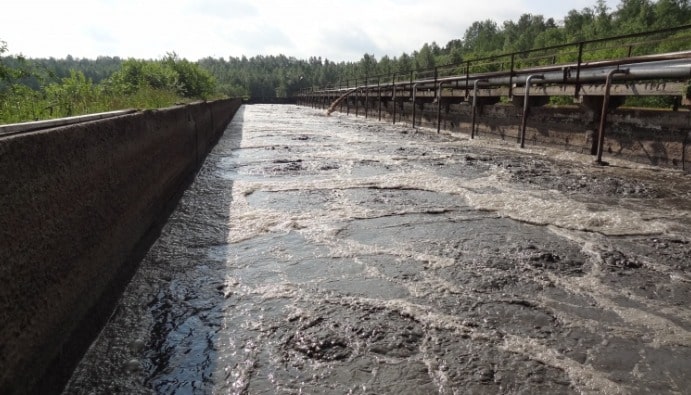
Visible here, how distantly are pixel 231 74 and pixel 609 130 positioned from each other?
16258cm

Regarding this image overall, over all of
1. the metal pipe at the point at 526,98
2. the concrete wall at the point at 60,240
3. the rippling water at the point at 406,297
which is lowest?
the rippling water at the point at 406,297

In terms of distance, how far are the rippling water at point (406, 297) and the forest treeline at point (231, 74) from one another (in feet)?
10.0

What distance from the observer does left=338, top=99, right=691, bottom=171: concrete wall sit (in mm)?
10680

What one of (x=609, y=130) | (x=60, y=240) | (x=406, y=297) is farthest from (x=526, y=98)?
(x=60, y=240)

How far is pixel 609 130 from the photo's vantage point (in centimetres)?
1261

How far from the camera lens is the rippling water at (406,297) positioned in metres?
3.05

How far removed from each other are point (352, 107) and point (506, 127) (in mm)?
29808

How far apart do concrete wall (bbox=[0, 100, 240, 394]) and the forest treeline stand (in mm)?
2286

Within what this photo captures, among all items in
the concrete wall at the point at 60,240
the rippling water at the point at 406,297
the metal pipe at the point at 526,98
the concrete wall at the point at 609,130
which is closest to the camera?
the concrete wall at the point at 60,240

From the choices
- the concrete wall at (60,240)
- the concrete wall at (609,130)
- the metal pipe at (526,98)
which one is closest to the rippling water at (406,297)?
the concrete wall at (60,240)

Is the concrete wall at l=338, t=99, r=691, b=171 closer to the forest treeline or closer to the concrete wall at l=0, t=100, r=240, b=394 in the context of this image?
the forest treeline

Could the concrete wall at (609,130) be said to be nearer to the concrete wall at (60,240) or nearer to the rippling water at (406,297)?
the rippling water at (406,297)

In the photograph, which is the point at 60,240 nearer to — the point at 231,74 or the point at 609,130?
the point at 609,130

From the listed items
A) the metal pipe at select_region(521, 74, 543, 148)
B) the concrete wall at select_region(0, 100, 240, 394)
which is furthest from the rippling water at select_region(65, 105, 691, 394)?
the metal pipe at select_region(521, 74, 543, 148)
